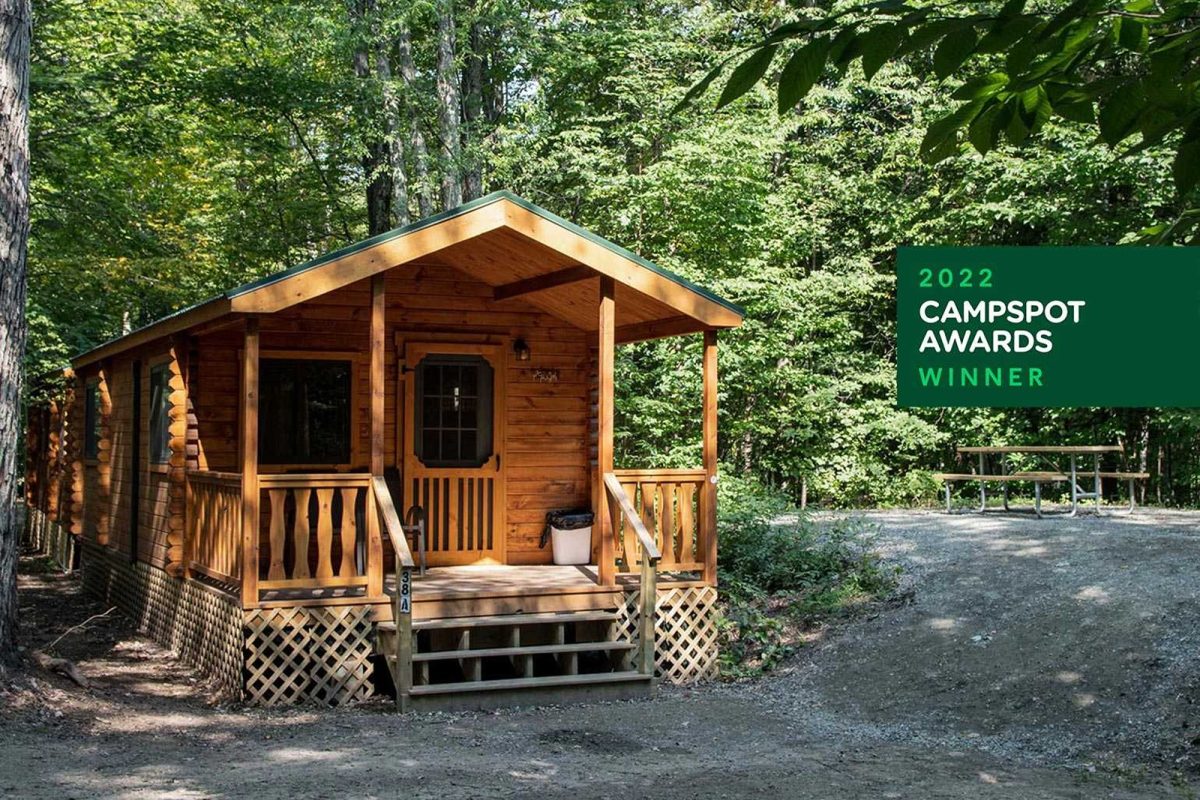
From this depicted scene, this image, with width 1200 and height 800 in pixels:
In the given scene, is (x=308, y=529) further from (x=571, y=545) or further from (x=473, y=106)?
(x=473, y=106)

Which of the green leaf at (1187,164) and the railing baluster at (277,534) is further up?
the green leaf at (1187,164)

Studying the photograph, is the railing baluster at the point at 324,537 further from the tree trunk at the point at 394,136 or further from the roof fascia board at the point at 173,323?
the tree trunk at the point at 394,136

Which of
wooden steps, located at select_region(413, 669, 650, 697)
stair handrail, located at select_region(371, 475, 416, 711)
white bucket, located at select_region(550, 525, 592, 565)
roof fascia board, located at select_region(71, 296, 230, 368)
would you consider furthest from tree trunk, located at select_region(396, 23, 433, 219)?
wooden steps, located at select_region(413, 669, 650, 697)

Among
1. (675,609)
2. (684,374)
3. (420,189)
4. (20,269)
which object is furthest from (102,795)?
(420,189)

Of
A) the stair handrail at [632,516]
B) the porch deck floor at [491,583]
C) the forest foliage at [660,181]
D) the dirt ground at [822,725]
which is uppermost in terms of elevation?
the forest foliage at [660,181]

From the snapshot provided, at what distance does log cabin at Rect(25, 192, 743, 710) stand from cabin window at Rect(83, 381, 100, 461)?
2066 mm

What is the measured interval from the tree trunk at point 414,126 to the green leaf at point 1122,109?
16.2 metres

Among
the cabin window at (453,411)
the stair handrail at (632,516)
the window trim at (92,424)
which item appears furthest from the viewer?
the window trim at (92,424)

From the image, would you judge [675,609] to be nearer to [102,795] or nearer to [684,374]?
[102,795]

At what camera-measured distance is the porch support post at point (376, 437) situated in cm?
847

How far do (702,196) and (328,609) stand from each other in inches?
392

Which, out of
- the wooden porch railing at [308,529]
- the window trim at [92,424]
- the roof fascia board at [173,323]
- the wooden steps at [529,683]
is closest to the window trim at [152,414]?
the roof fascia board at [173,323]

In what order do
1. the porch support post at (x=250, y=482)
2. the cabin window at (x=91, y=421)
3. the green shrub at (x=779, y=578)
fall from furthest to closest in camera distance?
the cabin window at (x=91, y=421) → the green shrub at (x=779, y=578) → the porch support post at (x=250, y=482)

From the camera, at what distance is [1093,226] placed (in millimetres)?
17297
